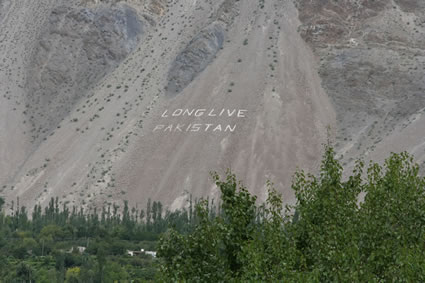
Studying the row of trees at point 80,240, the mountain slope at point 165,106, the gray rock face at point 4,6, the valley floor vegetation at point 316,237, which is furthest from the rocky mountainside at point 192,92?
the valley floor vegetation at point 316,237

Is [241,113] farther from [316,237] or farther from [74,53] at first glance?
[316,237]

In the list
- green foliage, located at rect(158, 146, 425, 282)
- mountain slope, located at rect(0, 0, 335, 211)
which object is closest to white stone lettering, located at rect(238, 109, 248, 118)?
mountain slope, located at rect(0, 0, 335, 211)

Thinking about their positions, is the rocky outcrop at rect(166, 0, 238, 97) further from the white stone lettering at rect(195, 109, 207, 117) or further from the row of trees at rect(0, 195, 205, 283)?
the row of trees at rect(0, 195, 205, 283)

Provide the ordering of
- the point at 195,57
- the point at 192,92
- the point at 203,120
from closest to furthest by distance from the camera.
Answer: the point at 203,120, the point at 192,92, the point at 195,57

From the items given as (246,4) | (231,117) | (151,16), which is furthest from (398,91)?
(151,16)

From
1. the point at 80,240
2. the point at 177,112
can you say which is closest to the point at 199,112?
the point at 177,112

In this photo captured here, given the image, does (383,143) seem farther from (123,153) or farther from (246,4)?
(246,4)
